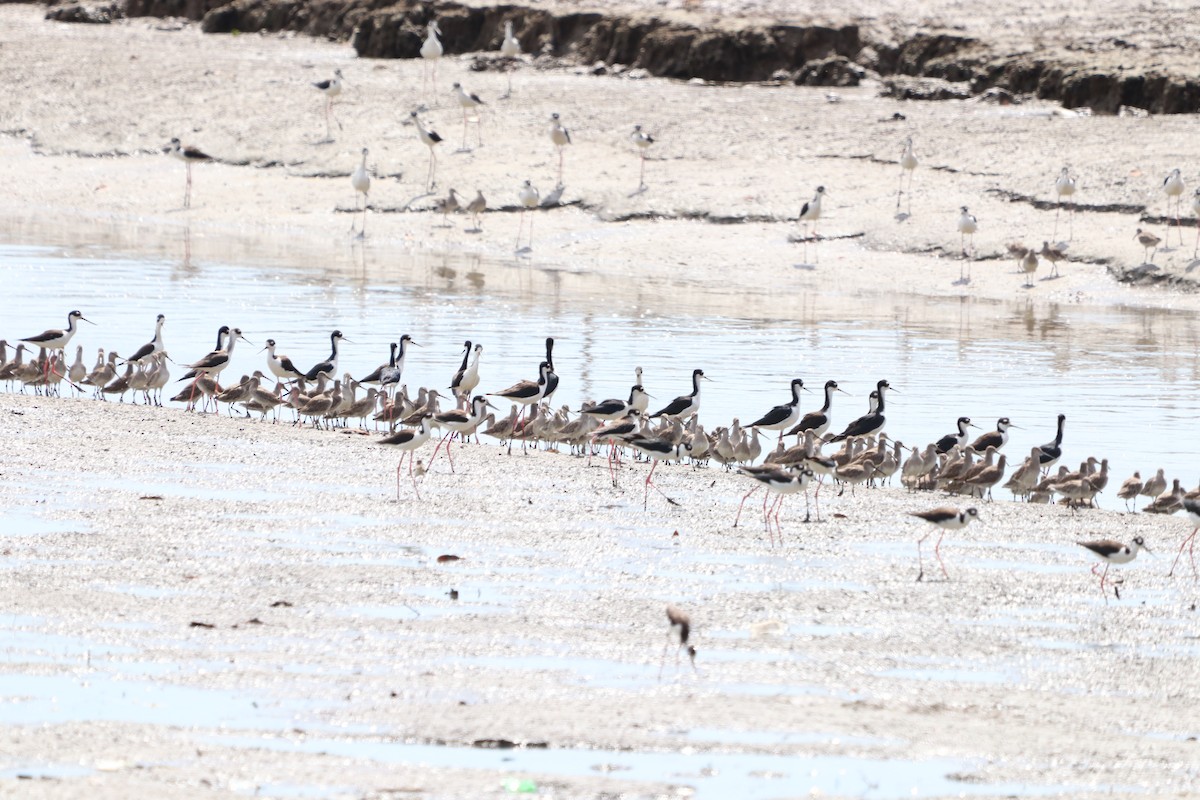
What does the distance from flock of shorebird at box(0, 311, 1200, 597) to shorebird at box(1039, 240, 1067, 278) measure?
980 centimetres

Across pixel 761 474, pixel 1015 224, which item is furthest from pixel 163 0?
pixel 761 474

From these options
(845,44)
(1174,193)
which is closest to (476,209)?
(1174,193)

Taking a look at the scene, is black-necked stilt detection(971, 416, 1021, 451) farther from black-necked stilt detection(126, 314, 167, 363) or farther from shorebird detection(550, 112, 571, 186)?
shorebird detection(550, 112, 571, 186)

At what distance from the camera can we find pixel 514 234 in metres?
33.3

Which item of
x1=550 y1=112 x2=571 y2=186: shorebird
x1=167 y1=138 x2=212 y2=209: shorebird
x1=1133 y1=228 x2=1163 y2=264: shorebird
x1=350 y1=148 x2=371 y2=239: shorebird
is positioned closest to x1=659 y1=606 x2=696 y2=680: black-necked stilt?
x1=1133 y1=228 x2=1163 y2=264: shorebird

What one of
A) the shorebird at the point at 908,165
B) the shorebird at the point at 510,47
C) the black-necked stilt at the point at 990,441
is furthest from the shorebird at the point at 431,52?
the black-necked stilt at the point at 990,441

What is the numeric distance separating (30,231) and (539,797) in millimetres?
30465

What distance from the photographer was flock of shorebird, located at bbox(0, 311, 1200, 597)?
14.4m

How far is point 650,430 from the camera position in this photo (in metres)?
16.2

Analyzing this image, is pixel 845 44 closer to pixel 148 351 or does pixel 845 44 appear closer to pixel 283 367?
pixel 283 367

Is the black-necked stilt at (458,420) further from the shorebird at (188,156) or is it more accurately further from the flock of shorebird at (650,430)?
the shorebird at (188,156)

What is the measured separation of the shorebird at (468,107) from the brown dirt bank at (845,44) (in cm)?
542

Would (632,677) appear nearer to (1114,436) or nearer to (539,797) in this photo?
(539,797)

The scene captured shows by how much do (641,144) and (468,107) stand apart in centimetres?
508
